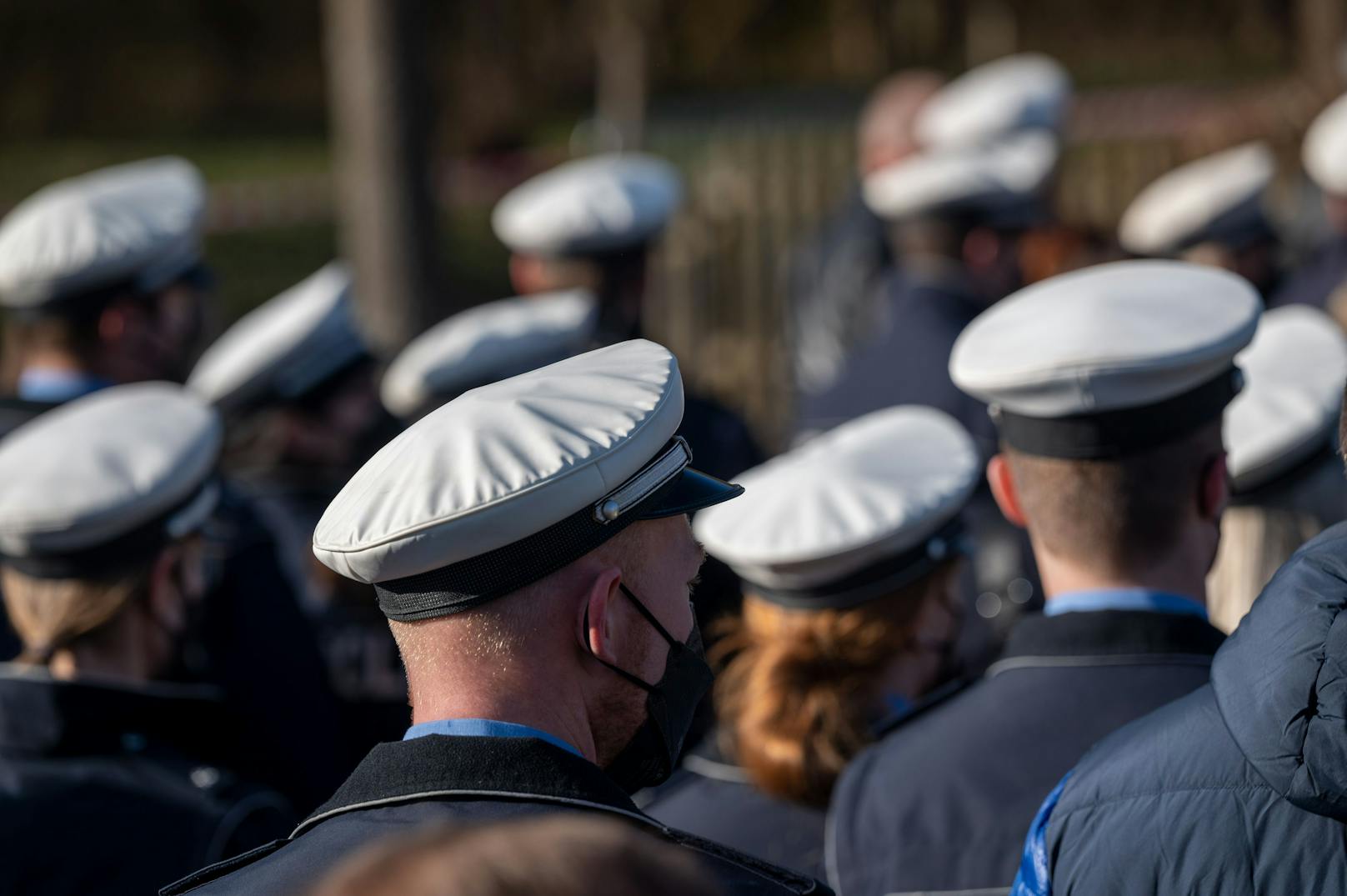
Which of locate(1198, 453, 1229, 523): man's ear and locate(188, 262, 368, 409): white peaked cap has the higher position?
locate(1198, 453, 1229, 523): man's ear

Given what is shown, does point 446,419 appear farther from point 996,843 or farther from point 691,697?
point 996,843

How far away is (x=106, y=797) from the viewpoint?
2695 mm

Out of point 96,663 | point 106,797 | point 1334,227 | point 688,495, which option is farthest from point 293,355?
point 1334,227

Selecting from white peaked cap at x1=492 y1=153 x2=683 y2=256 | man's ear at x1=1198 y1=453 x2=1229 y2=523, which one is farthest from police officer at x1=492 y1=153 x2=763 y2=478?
man's ear at x1=1198 y1=453 x2=1229 y2=523

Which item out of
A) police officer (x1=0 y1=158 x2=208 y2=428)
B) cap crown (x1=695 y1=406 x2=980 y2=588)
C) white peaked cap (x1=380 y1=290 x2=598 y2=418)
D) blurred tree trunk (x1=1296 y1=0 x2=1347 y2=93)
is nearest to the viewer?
cap crown (x1=695 y1=406 x2=980 y2=588)

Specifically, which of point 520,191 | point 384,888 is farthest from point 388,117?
point 384,888

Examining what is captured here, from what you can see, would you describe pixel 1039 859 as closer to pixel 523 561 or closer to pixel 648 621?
pixel 648 621

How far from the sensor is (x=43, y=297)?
435cm

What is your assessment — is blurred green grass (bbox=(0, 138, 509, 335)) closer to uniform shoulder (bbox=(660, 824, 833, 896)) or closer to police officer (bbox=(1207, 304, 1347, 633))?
police officer (bbox=(1207, 304, 1347, 633))

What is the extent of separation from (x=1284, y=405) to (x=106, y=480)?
2.13 metres

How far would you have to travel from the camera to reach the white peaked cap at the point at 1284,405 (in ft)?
9.44

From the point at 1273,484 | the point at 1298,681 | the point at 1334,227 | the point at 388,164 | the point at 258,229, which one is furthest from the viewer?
the point at 258,229

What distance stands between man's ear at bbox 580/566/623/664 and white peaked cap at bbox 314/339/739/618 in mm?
40

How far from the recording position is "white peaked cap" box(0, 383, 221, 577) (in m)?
2.93
